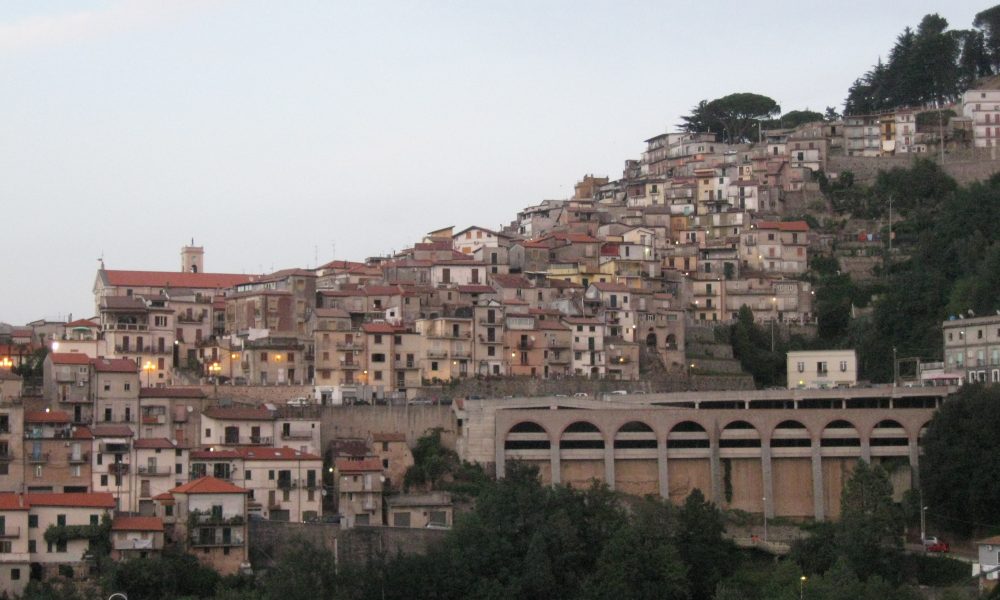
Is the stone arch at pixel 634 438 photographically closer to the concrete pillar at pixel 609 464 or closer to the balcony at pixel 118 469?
the concrete pillar at pixel 609 464

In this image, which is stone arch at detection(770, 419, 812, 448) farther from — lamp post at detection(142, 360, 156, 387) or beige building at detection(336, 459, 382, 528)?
lamp post at detection(142, 360, 156, 387)

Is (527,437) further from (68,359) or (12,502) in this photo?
(12,502)

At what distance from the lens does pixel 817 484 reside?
73375mm

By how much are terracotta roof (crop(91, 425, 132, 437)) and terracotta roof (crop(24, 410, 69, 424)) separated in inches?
45.6

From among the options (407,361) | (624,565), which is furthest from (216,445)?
(624,565)

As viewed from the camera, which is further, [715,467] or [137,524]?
[715,467]

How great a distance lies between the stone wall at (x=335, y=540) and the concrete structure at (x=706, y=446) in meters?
8.68

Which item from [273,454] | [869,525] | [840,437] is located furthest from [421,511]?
[840,437]

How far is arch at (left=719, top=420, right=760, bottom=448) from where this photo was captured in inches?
2923

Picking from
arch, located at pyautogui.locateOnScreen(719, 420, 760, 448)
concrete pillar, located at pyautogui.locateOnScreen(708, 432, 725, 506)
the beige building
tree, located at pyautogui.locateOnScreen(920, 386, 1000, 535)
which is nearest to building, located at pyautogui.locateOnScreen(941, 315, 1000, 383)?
tree, located at pyautogui.locateOnScreen(920, 386, 1000, 535)

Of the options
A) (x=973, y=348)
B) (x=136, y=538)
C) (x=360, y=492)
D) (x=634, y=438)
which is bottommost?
(x=136, y=538)

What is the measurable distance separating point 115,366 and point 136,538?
966 centimetres

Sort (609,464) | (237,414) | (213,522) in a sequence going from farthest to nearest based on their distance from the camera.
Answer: (609,464), (237,414), (213,522)

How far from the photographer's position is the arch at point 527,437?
72750mm
